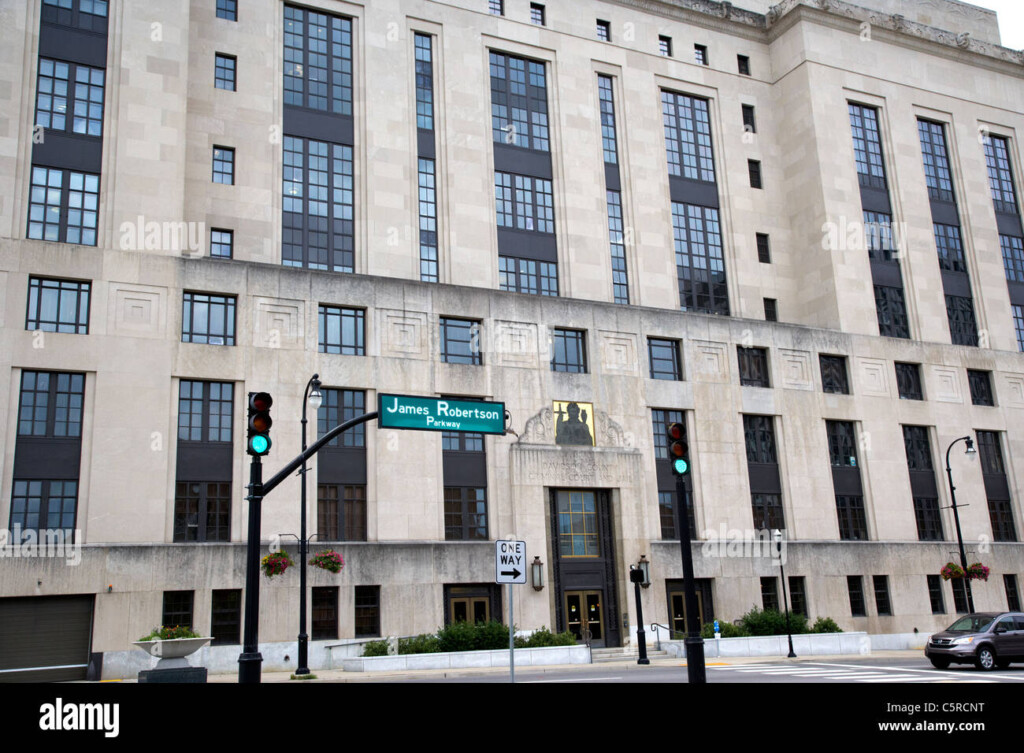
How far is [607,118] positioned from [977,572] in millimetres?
32357

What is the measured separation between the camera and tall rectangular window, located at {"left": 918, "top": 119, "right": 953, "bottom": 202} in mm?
60188

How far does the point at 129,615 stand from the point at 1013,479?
49.9 m

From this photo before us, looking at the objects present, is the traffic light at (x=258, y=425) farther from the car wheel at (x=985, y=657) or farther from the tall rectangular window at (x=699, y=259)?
the tall rectangular window at (x=699, y=259)

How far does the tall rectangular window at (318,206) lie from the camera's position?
143 feet

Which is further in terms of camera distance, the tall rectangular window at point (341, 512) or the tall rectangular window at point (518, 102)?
the tall rectangular window at point (518, 102)

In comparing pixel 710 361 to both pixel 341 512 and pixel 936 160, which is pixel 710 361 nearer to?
pixel 341 512

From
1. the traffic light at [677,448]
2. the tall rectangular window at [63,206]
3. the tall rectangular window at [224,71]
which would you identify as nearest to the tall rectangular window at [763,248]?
the tall rectangular window at [224,71]

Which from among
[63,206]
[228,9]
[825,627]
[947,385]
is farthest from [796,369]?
[63,206]

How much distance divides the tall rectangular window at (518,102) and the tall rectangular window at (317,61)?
8238 millimetres

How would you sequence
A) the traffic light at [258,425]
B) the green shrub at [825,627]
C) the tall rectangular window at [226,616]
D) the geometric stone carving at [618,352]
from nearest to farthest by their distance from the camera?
the traffic light at [258,425]
the tall rectangular window at [226,616]
the green shrub at [825,627]
the geometric stone carving at [618,352]

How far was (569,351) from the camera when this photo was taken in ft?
150

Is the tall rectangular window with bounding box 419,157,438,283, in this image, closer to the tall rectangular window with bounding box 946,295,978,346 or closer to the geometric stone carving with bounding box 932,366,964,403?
the geometric stone carving with bounding box 932,366,964,403

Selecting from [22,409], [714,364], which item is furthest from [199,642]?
[714,364]
